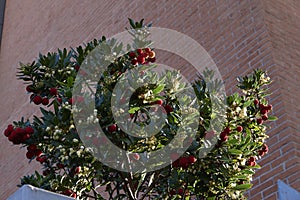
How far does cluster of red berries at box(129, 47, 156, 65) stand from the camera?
3820 mm

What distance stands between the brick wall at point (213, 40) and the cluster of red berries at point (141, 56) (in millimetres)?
1885

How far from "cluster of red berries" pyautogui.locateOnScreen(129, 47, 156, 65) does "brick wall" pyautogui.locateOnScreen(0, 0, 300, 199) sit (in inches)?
74.2

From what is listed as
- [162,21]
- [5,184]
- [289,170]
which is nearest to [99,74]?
[289,170]

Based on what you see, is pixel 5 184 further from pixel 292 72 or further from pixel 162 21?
pixel 292 72

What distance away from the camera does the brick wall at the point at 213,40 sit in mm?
5402

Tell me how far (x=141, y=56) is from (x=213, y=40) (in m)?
3.05

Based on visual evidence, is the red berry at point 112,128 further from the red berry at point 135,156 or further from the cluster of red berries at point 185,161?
the cluster of red berries at point 185,161

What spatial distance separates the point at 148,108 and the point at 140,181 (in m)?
0.43

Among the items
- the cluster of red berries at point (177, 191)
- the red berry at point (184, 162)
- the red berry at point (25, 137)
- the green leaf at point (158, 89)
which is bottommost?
the red berry at point (25, 137)

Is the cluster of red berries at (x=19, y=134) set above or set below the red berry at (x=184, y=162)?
below

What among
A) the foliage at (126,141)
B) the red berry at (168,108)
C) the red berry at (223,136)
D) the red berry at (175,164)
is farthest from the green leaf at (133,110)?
the red berry at (223,136)

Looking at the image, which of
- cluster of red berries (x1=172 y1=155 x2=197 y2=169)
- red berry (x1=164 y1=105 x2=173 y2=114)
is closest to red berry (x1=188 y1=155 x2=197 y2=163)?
cluster of red berries (x1=172 y1=155 x2=197 y2=169)

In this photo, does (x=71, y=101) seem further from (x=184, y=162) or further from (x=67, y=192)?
(x=184, y=162)

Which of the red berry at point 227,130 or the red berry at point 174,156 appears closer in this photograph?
the red berry at point 174,156
